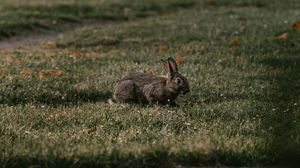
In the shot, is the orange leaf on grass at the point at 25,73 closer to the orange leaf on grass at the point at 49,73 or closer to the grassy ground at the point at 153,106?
the grassy ground at the point at 153,106

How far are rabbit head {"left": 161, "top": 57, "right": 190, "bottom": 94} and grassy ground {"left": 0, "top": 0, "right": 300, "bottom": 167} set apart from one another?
27 centimetres

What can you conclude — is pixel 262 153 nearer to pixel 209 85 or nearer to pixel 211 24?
pixel 209 85

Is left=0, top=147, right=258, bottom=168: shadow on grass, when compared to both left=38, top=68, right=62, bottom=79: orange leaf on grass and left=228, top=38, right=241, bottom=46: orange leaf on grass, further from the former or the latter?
left=228, top=38, right=241, bottom=46: orange leaf on grass

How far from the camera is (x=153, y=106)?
30.5 feet

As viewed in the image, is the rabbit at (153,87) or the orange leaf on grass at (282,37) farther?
the orange leaf on grass at (282,37)

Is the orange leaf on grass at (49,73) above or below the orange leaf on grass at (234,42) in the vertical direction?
above

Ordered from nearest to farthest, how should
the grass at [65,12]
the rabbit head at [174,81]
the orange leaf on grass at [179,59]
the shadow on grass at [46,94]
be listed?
the rabbit head at [174,81] < the shadow on grass at [46,94] < the orange leaf on grass at [179,59] < the grass at [65,12]

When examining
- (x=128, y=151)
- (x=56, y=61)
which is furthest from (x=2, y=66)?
(x=128, y=151)

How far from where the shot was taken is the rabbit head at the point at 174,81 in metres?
9.22

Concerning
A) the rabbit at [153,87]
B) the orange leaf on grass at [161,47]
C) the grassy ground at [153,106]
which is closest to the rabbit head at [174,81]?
the rabbit at [153,87]

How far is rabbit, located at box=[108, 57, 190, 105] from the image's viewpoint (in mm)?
9281

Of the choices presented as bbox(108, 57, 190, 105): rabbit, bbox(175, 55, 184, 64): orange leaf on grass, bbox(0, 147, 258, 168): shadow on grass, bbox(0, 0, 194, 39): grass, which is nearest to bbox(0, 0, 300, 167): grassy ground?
bbox(0, 147, 258, 168): shadow on grass

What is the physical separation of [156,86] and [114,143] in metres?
2.69

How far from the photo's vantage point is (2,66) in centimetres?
1269
